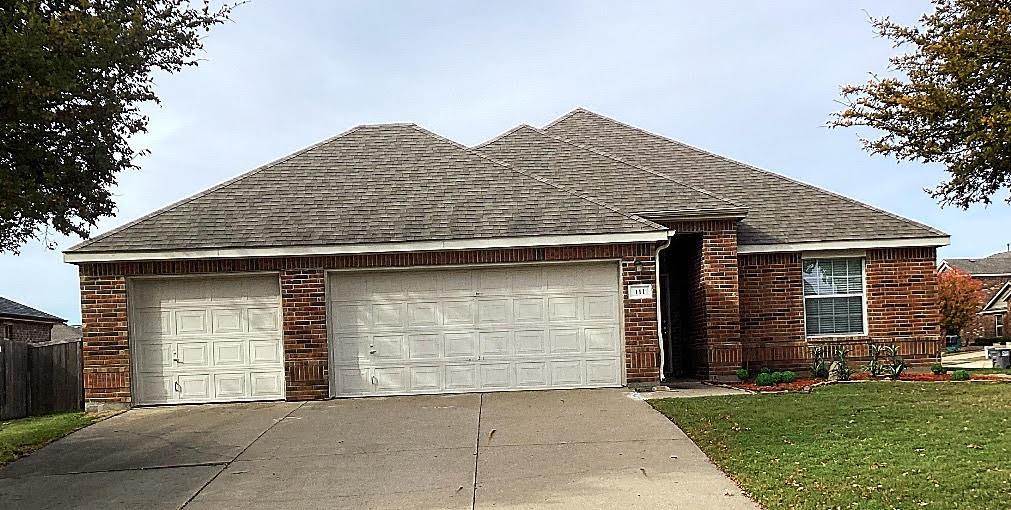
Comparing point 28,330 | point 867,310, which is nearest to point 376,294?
point 867,310

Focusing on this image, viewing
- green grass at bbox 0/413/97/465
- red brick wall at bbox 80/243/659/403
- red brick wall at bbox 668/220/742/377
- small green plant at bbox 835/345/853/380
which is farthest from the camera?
red brick wall at bbox 668/220/742/377

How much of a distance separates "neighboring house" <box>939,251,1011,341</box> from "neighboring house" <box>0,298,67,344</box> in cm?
4111

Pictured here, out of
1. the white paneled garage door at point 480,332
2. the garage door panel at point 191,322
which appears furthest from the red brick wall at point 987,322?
the garage door panel at point 191,322

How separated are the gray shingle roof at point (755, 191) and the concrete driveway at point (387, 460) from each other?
599 centimetres

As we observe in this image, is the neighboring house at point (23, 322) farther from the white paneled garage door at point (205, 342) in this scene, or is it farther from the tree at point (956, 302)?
the tree at point (956, 302)

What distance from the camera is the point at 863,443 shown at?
9.59 metres

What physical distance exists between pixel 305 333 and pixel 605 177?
6600 millimetres

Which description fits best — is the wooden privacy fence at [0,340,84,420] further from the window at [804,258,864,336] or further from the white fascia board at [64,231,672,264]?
the window at [804,258,864,336]

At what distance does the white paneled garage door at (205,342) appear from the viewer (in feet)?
50.2

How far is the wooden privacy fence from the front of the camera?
1681 centimetres

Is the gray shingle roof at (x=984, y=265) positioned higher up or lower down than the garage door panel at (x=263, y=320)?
higher up

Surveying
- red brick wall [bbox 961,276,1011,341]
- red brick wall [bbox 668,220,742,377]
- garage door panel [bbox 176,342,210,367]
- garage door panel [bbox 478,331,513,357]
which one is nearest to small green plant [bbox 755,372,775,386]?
red brick wall [bbox 668,220,742,377]

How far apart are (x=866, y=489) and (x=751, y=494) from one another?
906 mm

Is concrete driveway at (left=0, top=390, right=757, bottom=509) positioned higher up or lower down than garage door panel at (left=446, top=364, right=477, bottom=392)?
lower down
